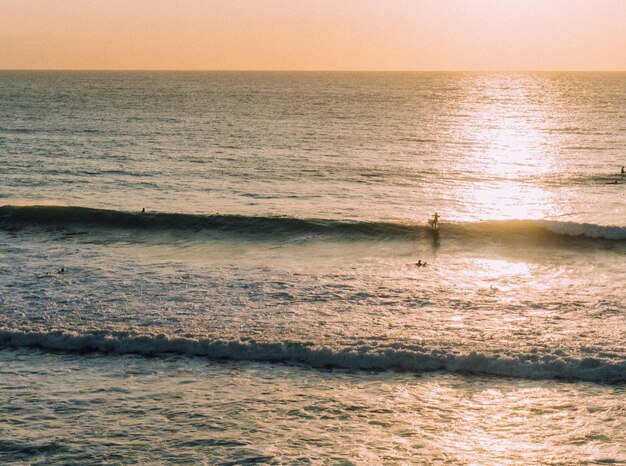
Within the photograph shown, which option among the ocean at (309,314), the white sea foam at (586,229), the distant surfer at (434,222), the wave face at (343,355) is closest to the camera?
the ocean at (309,314)

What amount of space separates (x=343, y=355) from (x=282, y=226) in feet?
55.6

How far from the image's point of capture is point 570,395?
15781 mm

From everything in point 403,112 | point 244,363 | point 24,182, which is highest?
point 403,112

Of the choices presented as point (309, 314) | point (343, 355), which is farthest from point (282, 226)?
point (343, 355)

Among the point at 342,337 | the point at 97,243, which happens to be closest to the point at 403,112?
the point at 97,243

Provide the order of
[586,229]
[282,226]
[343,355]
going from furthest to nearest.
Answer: [282,226] < [586,229] < [343,355]

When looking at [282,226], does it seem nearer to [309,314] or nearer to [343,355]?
[309,314]

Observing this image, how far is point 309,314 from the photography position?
2103 cm

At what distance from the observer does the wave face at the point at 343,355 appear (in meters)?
17.0

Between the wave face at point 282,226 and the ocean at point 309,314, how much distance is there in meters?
0.14

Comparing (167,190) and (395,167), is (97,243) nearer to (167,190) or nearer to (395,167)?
(167,190)

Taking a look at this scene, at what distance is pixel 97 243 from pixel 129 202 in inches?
372

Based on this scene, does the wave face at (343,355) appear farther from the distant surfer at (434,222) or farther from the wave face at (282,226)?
the distant surfer at (434,222)

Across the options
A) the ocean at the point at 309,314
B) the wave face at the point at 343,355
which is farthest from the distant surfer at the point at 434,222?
the wave face at the point at 343,355
